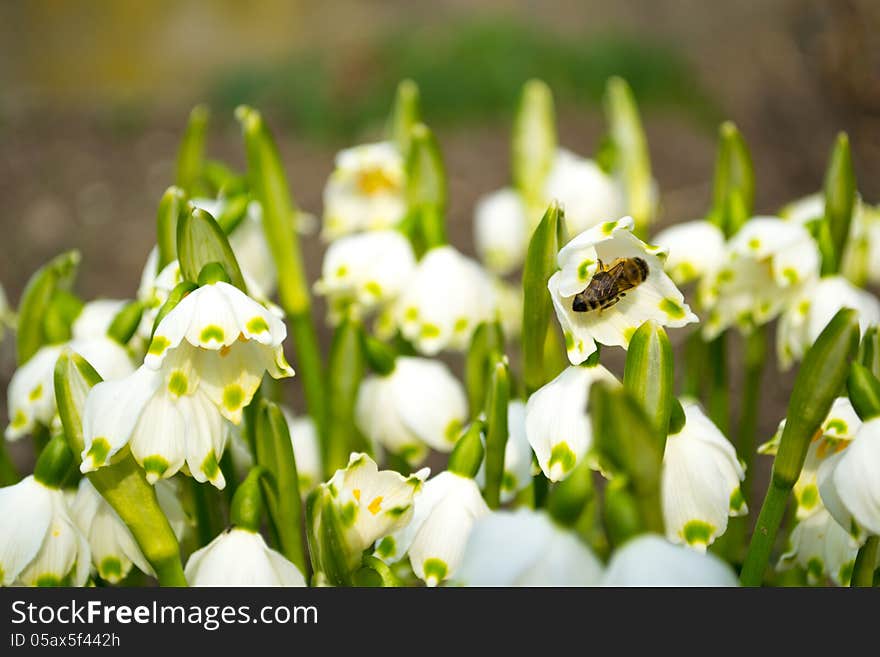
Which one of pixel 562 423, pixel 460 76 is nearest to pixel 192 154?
pixel 562 423

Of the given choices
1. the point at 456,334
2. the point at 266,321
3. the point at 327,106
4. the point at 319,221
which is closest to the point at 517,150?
the point at 456,334

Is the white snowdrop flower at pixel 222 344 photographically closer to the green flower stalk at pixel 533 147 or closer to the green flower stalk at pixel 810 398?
the green flower stalk at pixel 810 398

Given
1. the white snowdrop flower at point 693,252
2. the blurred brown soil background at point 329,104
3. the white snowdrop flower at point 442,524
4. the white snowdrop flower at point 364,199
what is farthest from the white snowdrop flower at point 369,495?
the blurred brown soil background at point 329,104

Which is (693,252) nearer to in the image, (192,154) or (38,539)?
(192,154)

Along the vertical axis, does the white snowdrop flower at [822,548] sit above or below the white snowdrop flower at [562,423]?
below

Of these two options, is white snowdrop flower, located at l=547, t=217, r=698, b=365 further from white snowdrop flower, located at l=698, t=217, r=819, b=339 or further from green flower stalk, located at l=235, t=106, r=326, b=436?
green flower stalk, located at l=235, t=106, r=326, b=436

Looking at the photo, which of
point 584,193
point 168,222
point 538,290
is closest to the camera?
point 538,290
